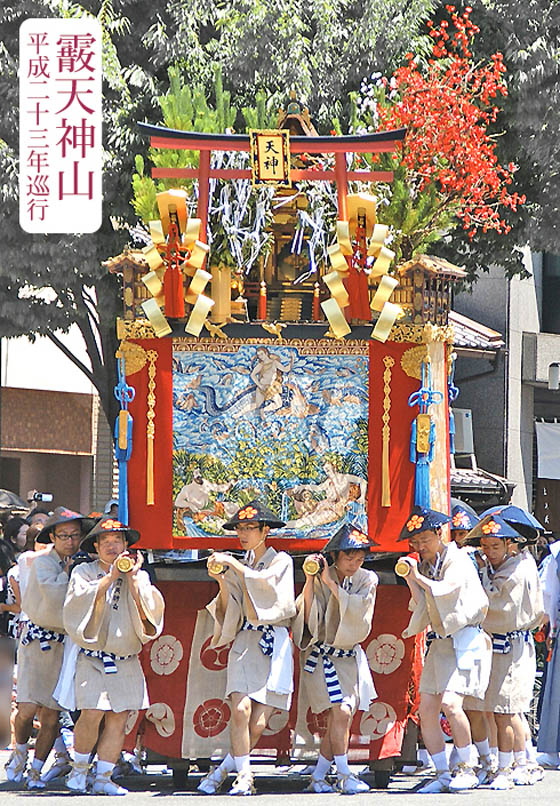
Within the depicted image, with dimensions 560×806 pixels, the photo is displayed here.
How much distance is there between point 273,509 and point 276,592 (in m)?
0.87

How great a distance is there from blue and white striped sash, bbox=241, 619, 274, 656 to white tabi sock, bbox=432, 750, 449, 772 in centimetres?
123

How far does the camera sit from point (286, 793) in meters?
9.98

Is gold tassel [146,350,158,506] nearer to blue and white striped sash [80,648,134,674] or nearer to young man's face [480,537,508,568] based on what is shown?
blue and white striped sash [80,648,134,674]

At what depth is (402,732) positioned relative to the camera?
35.0 feet

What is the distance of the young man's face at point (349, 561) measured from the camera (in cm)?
1016

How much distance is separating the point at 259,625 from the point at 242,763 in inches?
32.5

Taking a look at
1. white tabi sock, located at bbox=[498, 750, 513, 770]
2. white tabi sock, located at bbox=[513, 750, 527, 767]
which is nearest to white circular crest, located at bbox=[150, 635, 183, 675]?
white tabi sock, located at bbox=[498, 750, 513, 770]

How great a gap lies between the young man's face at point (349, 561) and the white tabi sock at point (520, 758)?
5.42 feet

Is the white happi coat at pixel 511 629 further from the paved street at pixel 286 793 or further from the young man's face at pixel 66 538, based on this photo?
the young man's face at pixel 66 538

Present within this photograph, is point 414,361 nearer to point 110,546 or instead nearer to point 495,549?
point 495,549

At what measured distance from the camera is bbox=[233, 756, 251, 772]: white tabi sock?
32.0 feet

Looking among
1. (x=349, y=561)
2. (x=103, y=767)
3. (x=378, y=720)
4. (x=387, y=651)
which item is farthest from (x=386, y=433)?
(x=103, y=767)

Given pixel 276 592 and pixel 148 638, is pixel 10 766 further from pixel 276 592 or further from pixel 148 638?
pixel 276 592

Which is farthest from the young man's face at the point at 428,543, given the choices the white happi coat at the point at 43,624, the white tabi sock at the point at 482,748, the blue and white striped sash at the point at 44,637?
the blue and white striped sash at the point at 44,637
